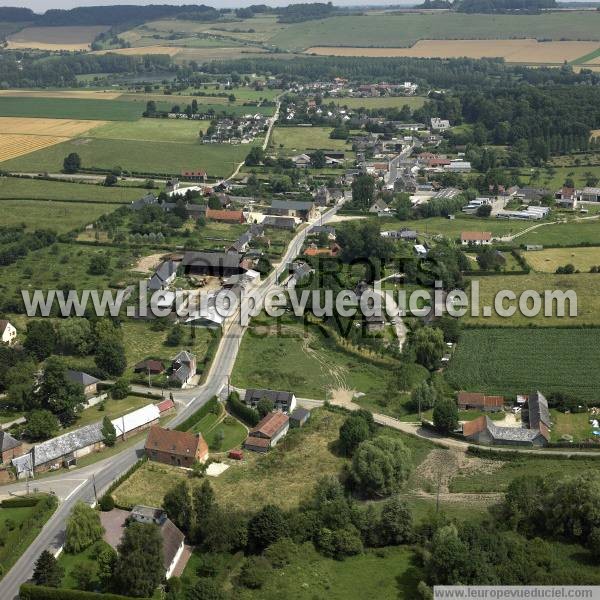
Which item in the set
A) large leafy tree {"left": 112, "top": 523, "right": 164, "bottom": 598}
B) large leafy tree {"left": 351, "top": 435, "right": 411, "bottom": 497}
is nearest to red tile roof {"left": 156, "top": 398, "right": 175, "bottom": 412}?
large leafy tree {"left": 351, "top": 435, "right": 411, "bottom": 497}

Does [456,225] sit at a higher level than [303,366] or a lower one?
higher

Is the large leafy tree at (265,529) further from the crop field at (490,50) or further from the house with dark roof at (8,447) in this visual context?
the crop field at (490,50)

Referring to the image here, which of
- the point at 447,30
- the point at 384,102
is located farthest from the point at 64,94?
the point at 447,30

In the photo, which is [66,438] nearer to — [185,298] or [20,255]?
[185,298]

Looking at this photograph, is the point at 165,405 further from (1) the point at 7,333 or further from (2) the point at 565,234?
(2) the point at 565,234

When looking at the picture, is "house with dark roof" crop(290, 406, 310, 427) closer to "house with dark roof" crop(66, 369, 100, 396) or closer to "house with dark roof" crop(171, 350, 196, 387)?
"house with dark roof" crop(171, 350, 196, 387)

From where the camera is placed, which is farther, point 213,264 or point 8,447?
point 213,264

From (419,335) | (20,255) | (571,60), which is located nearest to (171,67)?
(571,60)
